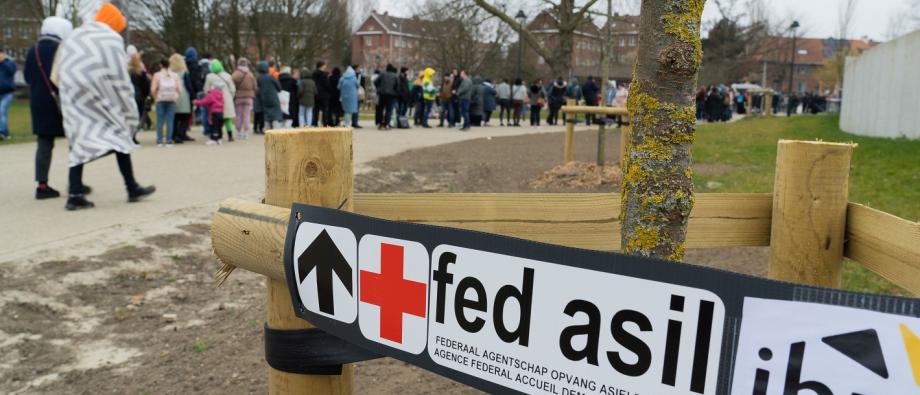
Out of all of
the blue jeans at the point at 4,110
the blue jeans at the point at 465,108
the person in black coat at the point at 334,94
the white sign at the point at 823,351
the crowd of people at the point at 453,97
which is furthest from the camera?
the blue jeans at the point at 465,108

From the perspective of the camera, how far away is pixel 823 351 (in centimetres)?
114

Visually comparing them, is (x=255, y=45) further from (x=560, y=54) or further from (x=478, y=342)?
(x=478, y=342)

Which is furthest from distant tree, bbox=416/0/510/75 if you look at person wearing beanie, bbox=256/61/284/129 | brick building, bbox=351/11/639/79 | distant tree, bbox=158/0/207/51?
person wearing beanie, bbox=256/61/284/129

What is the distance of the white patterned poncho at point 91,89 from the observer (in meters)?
6.53

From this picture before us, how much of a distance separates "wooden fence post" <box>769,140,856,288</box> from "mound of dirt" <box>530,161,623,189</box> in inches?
304

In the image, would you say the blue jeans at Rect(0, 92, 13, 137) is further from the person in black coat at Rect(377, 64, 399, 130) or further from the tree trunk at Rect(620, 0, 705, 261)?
the tree trunk at Rect(620, 0, 705, 261)

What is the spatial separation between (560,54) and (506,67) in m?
29.0

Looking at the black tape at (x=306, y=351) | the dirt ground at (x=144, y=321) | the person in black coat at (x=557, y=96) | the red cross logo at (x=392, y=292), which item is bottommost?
the dirt ground at (x=144, y=321)

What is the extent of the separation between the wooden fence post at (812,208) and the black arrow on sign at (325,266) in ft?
4.01

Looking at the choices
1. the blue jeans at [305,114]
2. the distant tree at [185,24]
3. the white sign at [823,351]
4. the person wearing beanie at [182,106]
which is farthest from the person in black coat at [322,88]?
the distant tree at [185,24]

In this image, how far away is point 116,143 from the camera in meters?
6.70

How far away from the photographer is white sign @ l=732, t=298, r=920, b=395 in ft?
3.54

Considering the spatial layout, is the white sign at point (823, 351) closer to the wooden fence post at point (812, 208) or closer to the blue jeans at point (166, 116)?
the wooden fence post at point (812, 208)

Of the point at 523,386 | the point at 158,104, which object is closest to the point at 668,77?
the point at 523,386
